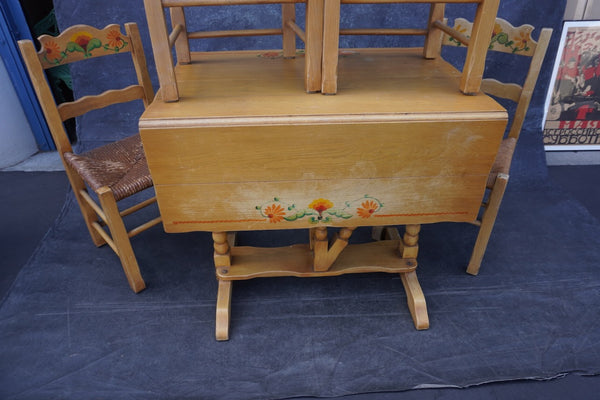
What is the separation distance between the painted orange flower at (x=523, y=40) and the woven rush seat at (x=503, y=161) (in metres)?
0.45

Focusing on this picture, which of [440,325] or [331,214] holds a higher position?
[331,214]

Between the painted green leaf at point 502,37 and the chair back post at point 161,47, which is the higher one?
the chair back post at point 161,47

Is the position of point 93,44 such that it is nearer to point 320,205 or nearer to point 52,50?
point 52,50

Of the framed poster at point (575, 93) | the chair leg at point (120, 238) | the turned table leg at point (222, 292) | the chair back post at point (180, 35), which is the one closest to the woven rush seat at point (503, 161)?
the turned table leg at point (222, 292)

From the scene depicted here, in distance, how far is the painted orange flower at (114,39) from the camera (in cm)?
189

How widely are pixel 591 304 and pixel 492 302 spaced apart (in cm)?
43

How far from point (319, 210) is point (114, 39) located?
1298 millimetres

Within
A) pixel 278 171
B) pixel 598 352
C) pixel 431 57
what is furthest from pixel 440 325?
pixel 431 57

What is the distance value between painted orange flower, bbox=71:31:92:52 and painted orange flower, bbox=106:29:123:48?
0.08 meters

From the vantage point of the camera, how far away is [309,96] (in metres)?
1.39

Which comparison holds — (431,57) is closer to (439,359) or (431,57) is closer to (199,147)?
(199,147)

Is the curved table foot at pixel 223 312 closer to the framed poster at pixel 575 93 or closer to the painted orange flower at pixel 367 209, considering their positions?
the painted orange flower at pixel 367 209

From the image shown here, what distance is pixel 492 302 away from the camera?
6.06 ft

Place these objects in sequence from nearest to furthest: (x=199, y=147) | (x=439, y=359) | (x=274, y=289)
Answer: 1. (x=199, y=147)
2. (x=439, y=359)
3. (x=274, y=289)
